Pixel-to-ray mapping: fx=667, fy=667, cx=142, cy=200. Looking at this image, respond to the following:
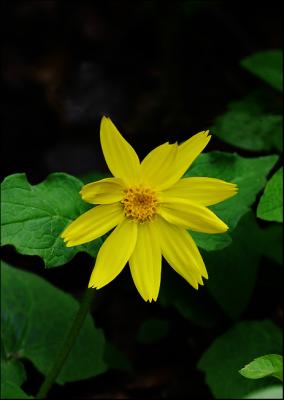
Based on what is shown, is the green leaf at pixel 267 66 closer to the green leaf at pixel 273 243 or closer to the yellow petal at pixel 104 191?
the green leaf at pixel 273 243

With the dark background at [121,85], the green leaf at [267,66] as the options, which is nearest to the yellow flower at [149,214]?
the dark background at [121,85]

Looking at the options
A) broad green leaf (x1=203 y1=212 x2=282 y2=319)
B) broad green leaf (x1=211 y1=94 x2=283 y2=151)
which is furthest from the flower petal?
broad green leaf (x1=211 y1=94 x2=283 y2=151)

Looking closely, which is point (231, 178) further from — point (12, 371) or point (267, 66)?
point (267, 66)

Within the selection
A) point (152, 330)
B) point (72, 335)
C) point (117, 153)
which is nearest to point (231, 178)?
point (117, 153)

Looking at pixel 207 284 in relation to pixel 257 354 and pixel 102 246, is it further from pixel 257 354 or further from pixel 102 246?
pixel 102 246

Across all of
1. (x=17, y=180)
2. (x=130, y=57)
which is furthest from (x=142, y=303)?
(x=130, y=57)

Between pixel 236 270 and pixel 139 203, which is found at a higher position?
pixel 139 203
